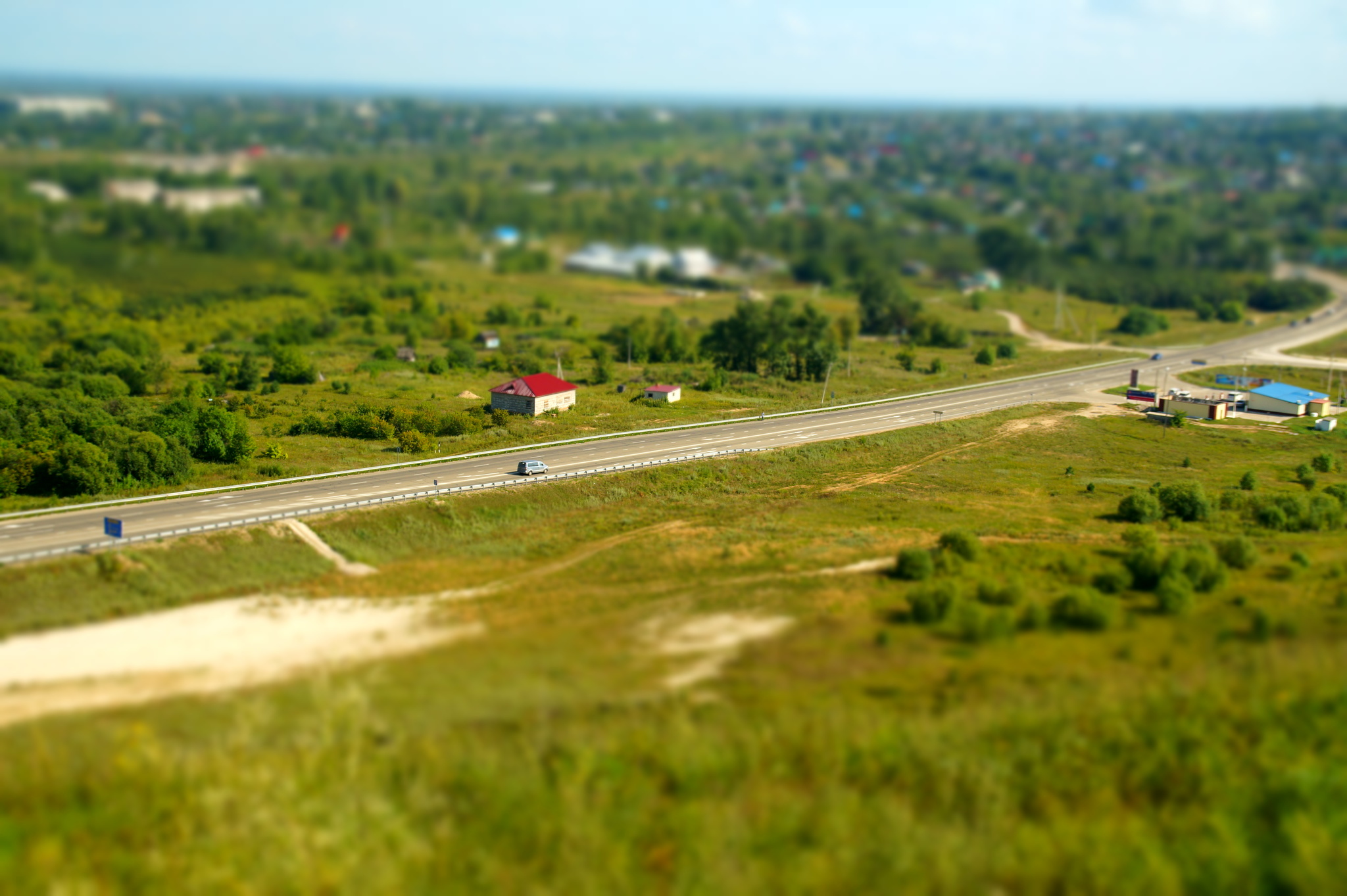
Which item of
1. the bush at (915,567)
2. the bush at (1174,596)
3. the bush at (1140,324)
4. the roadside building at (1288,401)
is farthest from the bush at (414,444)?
the bush at (1140,324)

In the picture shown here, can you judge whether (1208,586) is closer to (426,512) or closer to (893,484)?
(893,484)

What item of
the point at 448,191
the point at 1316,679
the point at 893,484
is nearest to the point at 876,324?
the point at 893,484

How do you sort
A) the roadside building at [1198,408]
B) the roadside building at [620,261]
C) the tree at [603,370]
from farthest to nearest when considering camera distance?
the roadside building at [620,261] < the tree at [603,370] < the roadside building at [1198,408]

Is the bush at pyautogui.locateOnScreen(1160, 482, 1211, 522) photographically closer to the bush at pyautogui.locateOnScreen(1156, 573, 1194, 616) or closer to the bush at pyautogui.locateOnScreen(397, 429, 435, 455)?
the bush at pyautogui.locateOnScreen(1156, 573, 1194, 616)

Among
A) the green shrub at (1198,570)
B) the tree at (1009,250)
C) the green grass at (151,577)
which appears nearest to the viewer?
the green grass at (151,577)

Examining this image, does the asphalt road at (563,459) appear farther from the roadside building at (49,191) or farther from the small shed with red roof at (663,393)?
the roadside building at (49,191)
